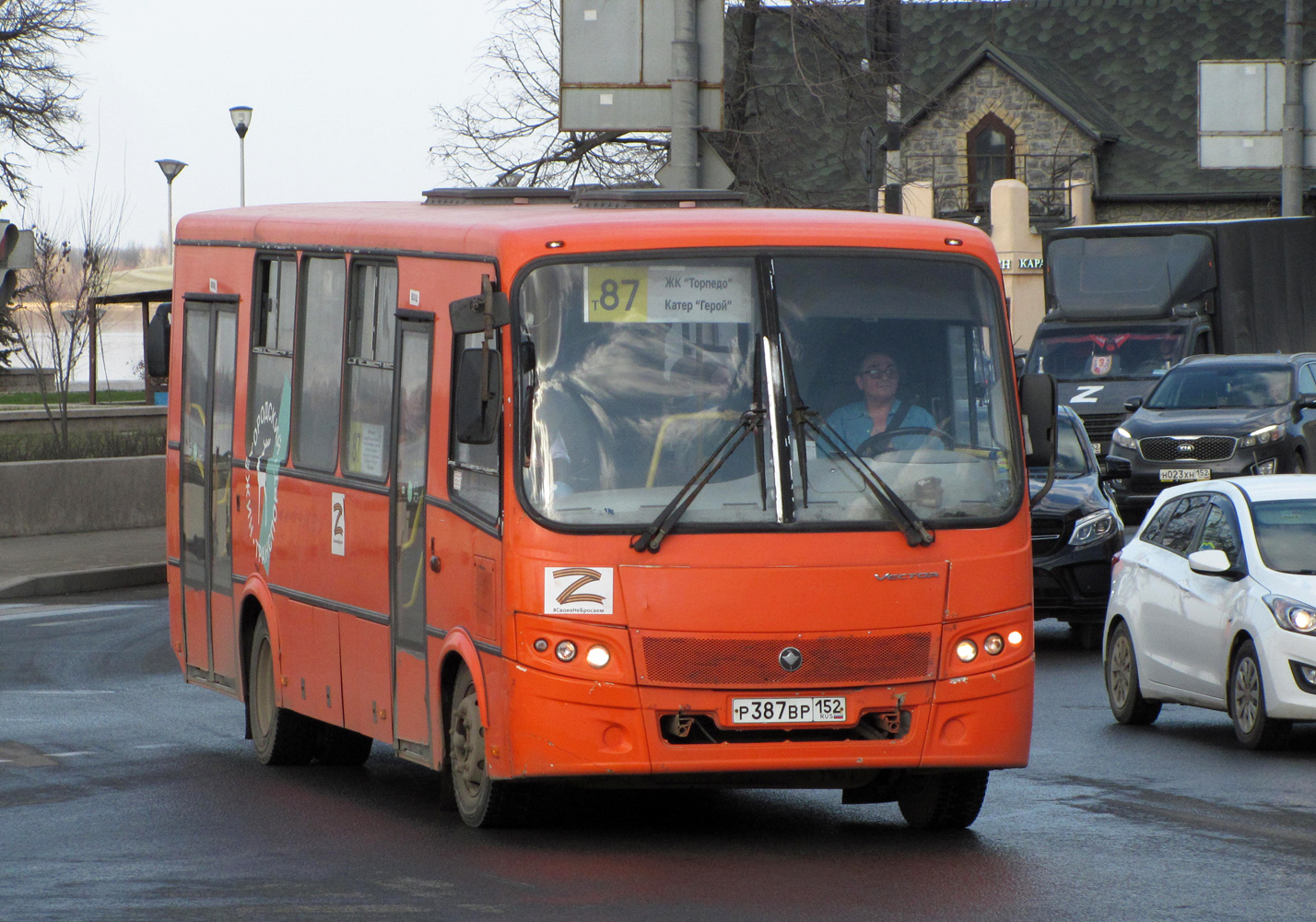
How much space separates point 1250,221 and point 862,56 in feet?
20.0

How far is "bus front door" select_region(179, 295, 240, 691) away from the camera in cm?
1249

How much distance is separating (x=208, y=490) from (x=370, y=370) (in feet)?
8.51

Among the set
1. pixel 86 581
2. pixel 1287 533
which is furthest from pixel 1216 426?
pixel 1287 533

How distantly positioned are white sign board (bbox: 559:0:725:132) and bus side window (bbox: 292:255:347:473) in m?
7.42

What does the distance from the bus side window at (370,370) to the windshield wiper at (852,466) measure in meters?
2.22

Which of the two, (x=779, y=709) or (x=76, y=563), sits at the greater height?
(x=779, y=709)

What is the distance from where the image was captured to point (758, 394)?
8836mm

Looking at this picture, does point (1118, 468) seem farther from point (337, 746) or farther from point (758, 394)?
point (758, 394)

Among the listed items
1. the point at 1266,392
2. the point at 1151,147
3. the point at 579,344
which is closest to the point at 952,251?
the point at 579,344

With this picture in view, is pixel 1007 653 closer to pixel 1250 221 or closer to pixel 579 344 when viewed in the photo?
pixel 579 344

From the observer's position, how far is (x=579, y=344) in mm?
8852

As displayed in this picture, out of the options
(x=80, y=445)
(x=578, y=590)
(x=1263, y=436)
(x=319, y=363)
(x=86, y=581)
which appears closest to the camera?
(x=578, y=590)

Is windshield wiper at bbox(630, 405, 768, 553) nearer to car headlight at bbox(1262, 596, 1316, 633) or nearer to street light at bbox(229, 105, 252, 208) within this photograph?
car headlight at bbox(1262, 596, 1316, 633)

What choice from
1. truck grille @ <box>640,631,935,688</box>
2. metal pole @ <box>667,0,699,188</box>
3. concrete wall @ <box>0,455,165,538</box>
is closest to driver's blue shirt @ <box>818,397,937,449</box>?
truck grille @ <box>640,631,935,688</box>
